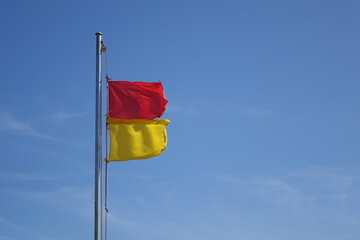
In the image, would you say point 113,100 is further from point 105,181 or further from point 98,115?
point 105,181

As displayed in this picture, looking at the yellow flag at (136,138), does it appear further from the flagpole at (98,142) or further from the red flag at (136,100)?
the flagpole at (98,142)

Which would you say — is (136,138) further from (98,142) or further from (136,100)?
(98,142)

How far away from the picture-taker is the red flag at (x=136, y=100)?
28.6 metres

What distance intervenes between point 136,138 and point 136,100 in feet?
6.77

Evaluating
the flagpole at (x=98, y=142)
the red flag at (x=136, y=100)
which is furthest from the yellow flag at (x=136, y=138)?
the flagpole at (x=98, y=142)

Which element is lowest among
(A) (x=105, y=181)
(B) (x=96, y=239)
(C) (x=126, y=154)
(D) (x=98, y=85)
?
(B) (x=96, y=239)

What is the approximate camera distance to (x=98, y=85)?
27.0 meters

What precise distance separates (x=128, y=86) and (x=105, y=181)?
5.44m

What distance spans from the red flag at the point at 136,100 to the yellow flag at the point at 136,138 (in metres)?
0.38

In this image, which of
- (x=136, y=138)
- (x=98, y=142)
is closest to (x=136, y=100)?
(x=136, y=138)

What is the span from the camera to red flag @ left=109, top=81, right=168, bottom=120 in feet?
93.9

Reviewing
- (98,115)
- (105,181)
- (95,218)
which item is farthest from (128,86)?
(95,218)

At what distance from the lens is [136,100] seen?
29328 millimetres

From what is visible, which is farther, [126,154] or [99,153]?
[126,154]
